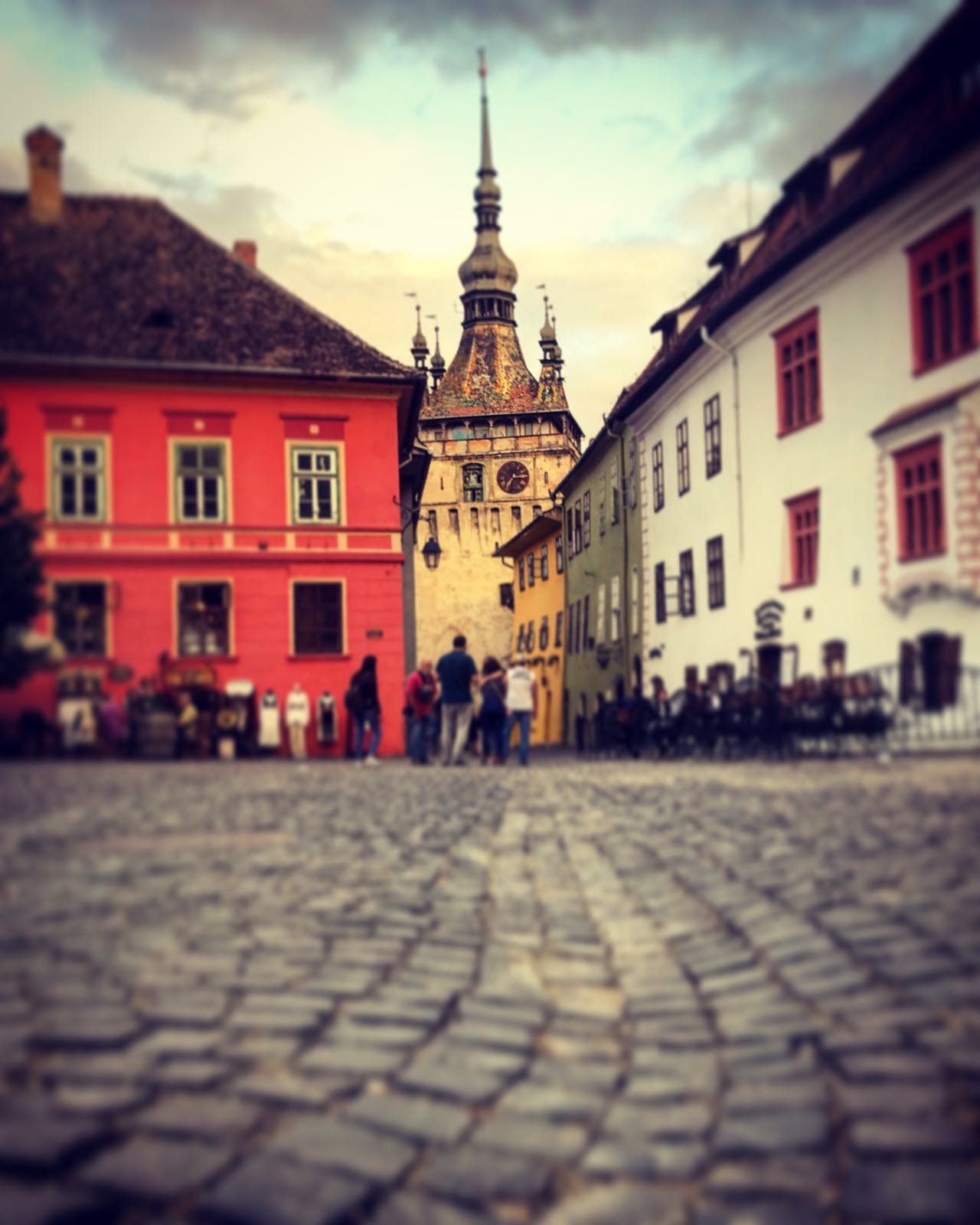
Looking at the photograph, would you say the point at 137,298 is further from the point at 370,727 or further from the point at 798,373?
the point at 798,373

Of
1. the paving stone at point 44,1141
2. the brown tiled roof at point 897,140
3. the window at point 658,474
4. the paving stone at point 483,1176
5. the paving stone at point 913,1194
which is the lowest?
the paving stone at point 483,1176

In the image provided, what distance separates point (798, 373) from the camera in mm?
7824

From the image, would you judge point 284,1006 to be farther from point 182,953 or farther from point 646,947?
point 646,947

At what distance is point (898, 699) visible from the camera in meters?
5.37

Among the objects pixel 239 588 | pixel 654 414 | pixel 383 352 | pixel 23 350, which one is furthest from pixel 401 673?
pixel 654 414

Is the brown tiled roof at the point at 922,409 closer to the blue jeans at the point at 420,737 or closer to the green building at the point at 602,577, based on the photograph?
the blue jeans at the point at 420,737

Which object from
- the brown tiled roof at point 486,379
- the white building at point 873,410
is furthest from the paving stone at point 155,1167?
the brown tiled roof at point 486,379

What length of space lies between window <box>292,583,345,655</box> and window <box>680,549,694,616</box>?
17.4 ft

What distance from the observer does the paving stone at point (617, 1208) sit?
3734 millimetres

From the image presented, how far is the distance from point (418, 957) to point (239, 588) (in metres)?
1.71

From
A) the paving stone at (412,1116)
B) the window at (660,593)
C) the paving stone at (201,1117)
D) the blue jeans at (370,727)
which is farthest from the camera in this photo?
the window at (660,593)

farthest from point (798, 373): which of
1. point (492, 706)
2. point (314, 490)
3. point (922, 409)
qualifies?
point (492, 706)

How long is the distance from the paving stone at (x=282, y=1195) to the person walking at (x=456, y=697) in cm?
1539

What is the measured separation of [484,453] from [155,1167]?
94.7m
